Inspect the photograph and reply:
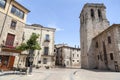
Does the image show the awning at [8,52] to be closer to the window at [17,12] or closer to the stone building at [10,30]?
the stone building at [10,30]

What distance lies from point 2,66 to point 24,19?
28.2 ft

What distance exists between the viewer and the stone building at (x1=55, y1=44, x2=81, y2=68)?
42.6 meters

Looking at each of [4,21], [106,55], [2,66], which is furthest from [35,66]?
[106,55]

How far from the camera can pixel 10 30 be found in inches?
611

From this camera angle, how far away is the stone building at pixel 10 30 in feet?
46.2

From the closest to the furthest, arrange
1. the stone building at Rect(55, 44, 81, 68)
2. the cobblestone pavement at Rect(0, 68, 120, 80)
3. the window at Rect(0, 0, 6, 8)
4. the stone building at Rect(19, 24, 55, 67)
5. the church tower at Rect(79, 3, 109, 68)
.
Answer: the cobblestone pavement at Rect(0, 68, 120, 80) < the window at Rect(0, 0, 6, 8) < the stone building at Rect(19, 24, 55, 67) < the church tower at Rect(79, 3, 109, 68) < the stone building at Rect(55, 44, 81, 68)

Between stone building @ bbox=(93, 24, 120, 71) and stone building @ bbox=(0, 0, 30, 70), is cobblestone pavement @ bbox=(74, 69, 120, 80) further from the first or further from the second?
stone building @ bbox=(0, 0, 30, 70)

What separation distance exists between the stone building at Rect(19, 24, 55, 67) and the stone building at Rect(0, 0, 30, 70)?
26.4ft

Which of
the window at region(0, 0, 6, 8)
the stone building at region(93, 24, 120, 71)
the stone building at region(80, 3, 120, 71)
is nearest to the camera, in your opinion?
the window at region(0, 0, 6, 8)

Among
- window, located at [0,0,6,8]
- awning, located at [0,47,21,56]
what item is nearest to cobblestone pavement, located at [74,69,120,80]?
awning, located at [0,47,21,56]

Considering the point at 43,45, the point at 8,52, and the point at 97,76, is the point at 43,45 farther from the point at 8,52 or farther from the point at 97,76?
the point at 97,76

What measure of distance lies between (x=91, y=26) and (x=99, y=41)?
20.6 ft

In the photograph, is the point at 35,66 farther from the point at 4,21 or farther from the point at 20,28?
the point at 4,21

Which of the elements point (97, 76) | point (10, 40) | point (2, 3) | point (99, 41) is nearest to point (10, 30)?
point (10, 40)
